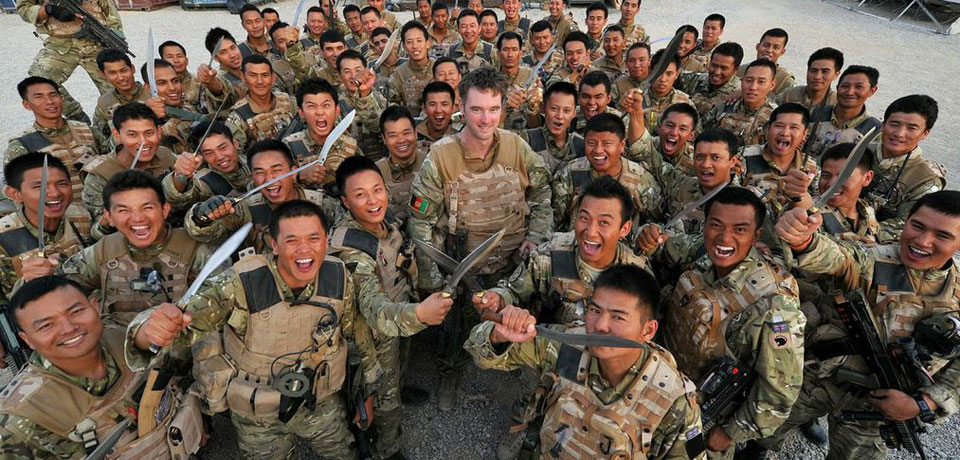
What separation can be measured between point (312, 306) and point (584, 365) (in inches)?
72.0

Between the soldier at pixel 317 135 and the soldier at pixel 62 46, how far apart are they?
5667 mm

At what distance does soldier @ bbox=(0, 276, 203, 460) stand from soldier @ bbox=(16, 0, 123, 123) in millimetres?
7553

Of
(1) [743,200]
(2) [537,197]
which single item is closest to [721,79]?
(2) [537,197]

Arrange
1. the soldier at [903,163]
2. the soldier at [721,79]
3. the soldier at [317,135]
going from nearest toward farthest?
the soldier at [903,163] < the soldier at [317,135] < the soldier at [721,79]

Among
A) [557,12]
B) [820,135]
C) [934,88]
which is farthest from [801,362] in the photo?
[934,88]

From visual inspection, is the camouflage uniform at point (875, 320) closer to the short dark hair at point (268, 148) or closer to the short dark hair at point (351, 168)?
the short dark hair at point (351, 168)

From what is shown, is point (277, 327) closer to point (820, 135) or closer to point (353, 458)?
point (353, 458)

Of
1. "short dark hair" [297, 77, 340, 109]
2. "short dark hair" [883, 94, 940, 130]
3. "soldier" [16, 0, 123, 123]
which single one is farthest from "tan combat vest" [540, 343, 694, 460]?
"soldier" [16, 0, 123, 123]

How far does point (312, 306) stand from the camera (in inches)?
129

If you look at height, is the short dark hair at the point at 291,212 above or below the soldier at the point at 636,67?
below

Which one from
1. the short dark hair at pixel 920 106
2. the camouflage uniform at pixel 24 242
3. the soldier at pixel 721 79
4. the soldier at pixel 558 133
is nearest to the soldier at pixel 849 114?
Result: the short dark hair at pixel 920 106

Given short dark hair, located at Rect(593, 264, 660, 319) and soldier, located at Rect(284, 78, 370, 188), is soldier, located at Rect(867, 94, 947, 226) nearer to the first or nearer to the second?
short dark hair, located at Rect(593, 264, 660, 319)

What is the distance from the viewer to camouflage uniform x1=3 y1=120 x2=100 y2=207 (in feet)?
19.4

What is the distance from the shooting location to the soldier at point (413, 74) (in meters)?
8.64
